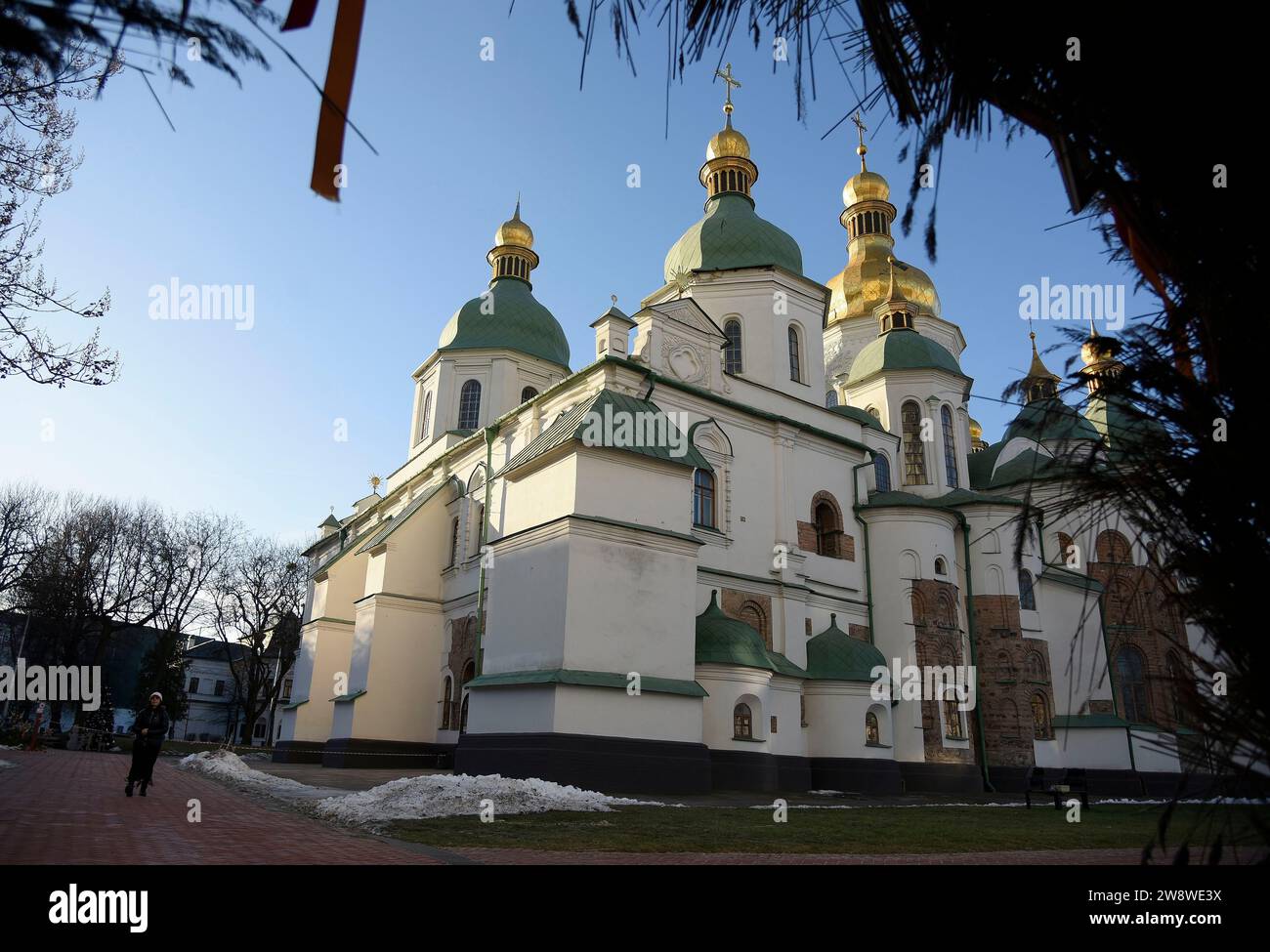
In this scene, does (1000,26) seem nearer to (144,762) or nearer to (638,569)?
(144,762)

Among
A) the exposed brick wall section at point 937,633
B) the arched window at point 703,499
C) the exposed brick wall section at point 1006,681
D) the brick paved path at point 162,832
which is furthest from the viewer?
the exposed brick wall section at point 1006,681

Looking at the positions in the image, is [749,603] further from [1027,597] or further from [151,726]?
[151,726]

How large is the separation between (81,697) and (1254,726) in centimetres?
5341

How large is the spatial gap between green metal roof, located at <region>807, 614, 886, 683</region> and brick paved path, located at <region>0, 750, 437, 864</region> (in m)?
14.9

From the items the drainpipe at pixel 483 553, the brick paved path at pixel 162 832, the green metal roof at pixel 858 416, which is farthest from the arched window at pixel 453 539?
the brick paved path at pixel 162 832

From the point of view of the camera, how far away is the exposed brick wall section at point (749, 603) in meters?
23.1

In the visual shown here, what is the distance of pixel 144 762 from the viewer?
12711 millimetres

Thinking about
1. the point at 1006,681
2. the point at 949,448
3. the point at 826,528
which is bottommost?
the point at 1006,681

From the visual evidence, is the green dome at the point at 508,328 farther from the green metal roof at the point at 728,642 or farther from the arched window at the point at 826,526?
the green metal roof at the point at 728,642

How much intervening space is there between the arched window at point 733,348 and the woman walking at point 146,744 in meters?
18.6

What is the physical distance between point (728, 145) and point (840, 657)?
18753 millimetres

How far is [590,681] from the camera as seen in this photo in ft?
57.3

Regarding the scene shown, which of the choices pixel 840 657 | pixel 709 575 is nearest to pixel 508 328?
pixel 709 575
